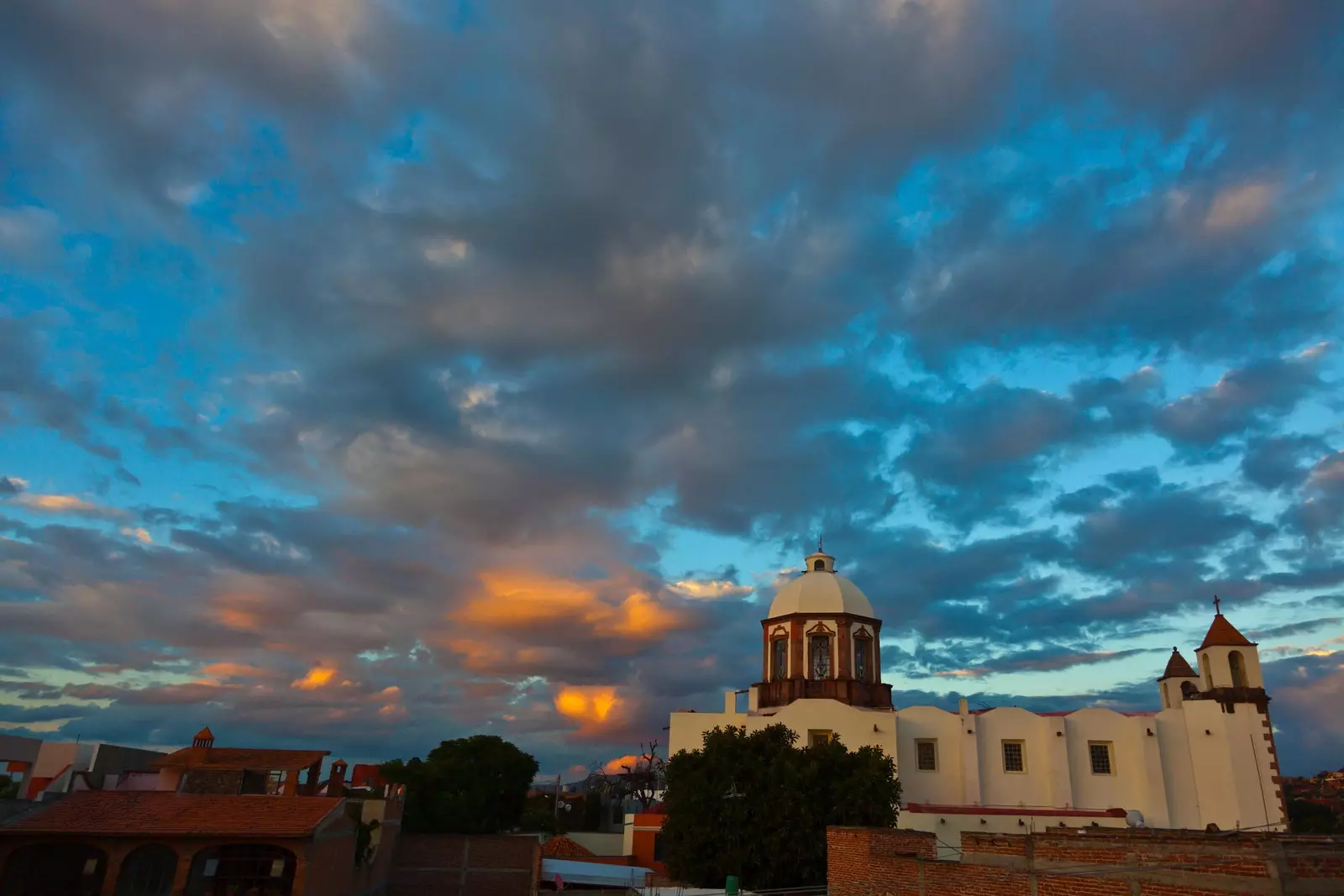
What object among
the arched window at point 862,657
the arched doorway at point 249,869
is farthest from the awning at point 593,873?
the arched window at point 862,657

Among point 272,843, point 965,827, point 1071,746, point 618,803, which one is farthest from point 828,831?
point 618,803

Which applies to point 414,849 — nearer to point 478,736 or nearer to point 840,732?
point 478,736

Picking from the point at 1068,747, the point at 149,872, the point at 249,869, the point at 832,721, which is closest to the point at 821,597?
the point at 832,721

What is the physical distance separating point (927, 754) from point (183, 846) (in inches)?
1311

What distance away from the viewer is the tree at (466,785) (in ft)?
165

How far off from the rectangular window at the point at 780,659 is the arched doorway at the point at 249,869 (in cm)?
2482

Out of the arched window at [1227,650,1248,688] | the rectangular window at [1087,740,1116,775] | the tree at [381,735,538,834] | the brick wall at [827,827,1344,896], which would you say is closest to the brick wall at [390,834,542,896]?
the tree at [381,735,538,834]

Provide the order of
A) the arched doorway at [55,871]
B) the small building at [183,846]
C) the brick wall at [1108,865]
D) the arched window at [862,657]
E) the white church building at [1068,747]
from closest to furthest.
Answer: the brick wall at [1108,865]
the small building at [183,846]
the arched doorway at [55,871]
the white church building at [1068,747]
the arched window at [862,657]

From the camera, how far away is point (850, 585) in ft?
164

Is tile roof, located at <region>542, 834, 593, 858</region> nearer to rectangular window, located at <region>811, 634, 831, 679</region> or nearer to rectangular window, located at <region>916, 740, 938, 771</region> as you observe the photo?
rectangular window, located at <region>811, 634, 831, 679</region>

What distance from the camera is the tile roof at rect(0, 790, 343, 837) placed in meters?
33.8

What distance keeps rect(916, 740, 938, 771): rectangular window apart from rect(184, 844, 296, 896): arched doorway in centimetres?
2908

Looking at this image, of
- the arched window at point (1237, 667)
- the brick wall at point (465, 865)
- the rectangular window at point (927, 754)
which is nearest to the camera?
the rectangular window at point (927, 754)

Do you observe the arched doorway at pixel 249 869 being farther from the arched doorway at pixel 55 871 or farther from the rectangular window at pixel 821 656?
the rectangular window at pixel 821 656
